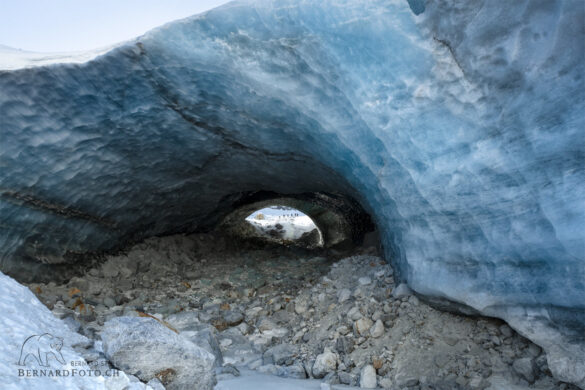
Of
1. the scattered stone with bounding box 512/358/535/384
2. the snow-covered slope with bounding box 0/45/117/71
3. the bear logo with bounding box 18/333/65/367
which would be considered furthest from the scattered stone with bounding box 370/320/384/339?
the snow-covered slope with bounding box 0/45/117/71

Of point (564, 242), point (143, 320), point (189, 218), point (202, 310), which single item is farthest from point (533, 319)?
point (189, 218)

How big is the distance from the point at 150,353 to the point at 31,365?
497 millimetres

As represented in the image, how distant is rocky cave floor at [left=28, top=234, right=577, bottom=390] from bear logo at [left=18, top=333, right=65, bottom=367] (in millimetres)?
176

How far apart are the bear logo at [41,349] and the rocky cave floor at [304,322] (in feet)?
0.58

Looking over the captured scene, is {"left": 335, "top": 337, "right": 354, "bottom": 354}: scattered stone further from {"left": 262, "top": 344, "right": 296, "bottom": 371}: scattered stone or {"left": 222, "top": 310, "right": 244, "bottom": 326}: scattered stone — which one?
{"left": 222, "top": 310, "right": 244, "bottom": 326}: scattered stone

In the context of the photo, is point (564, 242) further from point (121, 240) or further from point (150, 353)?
point (121, 240)

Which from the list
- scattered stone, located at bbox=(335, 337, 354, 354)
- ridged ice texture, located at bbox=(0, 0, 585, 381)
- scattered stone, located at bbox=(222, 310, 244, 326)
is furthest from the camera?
scattered stone, located at bbox=(222, 310, 244, 326)

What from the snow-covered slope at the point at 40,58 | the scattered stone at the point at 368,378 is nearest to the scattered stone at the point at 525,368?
the scattered stone at the point at 368,378

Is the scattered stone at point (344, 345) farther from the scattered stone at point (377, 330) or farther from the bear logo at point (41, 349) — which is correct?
the bear logo at point (41, 349)

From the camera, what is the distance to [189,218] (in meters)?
5.53

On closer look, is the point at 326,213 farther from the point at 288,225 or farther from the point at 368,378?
the point at 368,378

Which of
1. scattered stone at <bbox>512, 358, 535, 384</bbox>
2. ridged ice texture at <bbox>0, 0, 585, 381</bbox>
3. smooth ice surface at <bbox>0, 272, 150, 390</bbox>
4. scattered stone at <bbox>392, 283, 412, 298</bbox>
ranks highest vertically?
ridged ice texture at <bbox>0, 0, 585, 381</bbox>

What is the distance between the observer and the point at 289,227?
12.2 m

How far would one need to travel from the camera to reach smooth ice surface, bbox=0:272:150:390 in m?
1.25
